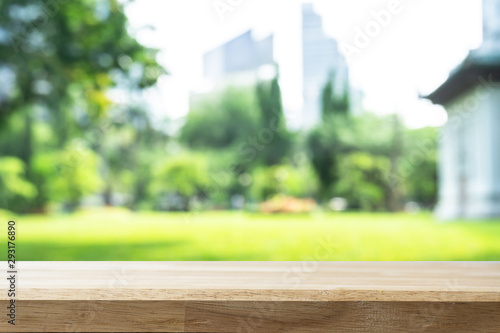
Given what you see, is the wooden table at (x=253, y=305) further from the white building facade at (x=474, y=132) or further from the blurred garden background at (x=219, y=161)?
the blurred garden background at (x=219, y=161)

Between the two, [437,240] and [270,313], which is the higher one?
[270,313]

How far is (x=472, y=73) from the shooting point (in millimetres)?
10492

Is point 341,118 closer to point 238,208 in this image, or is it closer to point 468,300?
point 238,208

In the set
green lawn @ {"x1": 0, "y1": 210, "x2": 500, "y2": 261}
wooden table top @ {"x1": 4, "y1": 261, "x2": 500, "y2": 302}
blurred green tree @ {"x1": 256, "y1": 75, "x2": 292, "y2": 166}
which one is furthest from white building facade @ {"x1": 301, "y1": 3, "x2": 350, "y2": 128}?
wooden table top @ {"x1": 4, "y1": 261, "x2": 500, "y2": 302}

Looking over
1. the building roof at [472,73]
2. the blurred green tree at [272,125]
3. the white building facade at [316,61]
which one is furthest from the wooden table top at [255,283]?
the white building facade at [316,61]

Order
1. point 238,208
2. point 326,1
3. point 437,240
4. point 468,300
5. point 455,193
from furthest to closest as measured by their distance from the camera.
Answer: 1. point 326,1
2. point 238,208
3. point 455,193
4. point 437,240
5. point 468,300

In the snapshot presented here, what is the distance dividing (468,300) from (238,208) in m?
15.4

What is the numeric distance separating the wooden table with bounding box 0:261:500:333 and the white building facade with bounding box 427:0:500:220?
932 centimetres

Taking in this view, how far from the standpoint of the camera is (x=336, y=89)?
59.4 feet

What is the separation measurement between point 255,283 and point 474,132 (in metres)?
10.1

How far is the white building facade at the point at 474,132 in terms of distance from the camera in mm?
9500

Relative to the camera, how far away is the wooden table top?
708mm

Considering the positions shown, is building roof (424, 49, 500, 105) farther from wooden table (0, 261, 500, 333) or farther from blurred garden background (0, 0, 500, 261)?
wooden table (0, 261, 500, 333)

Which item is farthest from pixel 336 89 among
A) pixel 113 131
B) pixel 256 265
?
pixel 256 265
